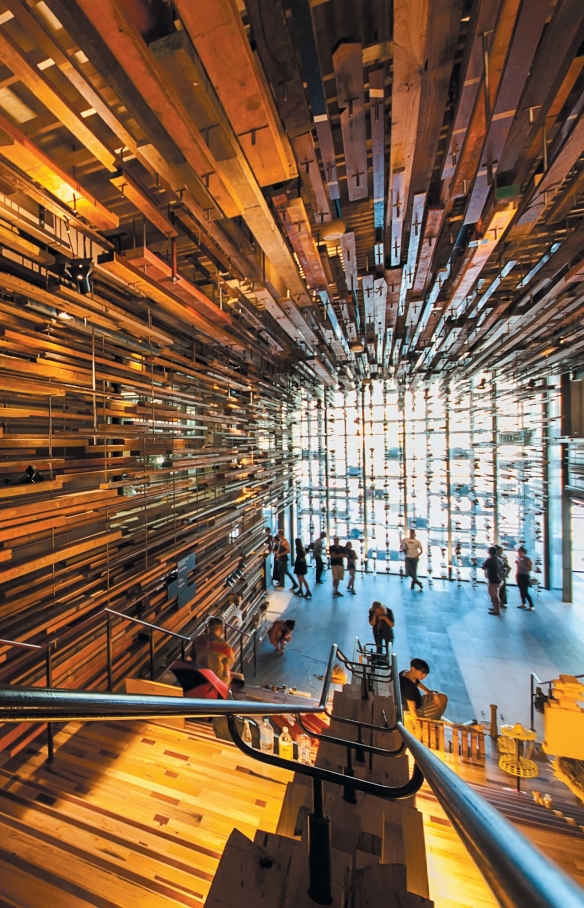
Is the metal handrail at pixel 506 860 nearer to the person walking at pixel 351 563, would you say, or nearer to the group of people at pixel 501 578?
the group of people at pixel 501 578

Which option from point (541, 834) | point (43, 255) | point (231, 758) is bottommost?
point (541, 834)

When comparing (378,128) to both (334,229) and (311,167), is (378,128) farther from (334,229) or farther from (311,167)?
(334,229)

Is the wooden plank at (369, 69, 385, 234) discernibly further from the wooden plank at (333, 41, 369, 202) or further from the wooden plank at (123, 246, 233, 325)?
the wooden plank at (123, 246, 233, 325)

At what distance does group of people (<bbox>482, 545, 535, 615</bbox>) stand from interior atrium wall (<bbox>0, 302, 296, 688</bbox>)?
6.06 m

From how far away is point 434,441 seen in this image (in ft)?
38.1

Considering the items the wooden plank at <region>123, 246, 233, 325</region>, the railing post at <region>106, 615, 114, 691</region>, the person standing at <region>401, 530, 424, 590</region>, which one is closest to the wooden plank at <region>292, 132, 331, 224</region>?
the wooden plank at <region>123, 246, 233, 325</region>

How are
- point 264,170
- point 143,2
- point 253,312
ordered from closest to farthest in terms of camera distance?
point 143,2 < point 264,170 < point 253,312

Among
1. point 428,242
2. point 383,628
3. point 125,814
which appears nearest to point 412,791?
point 125,814

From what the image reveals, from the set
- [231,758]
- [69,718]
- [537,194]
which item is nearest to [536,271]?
[537,194]

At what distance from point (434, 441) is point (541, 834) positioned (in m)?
9.94

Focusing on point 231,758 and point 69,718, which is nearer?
point 69,718

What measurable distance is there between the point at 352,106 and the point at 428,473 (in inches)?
421

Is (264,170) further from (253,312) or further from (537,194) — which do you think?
(253,312)

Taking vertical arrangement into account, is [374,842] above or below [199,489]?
below
